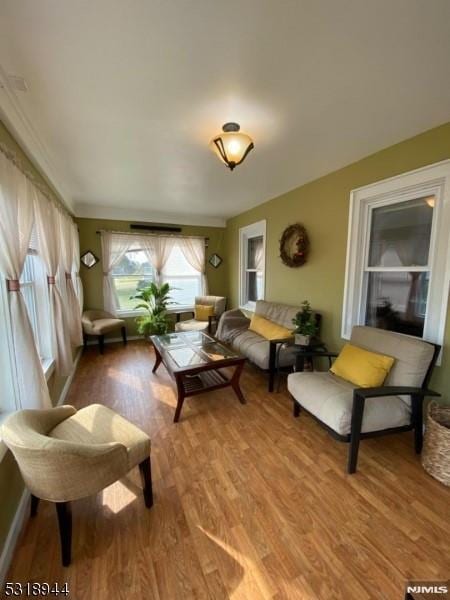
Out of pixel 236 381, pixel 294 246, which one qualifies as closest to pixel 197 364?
pixel 236 381

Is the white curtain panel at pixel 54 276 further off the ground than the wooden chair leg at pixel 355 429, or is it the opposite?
the white curtain panel at pixel 54 276

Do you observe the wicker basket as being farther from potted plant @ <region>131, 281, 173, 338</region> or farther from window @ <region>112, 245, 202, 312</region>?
window @ <region>112, 245, 202, 312</region>

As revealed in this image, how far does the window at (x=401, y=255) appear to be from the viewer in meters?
2.04

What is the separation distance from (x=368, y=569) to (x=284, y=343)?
6.07ft

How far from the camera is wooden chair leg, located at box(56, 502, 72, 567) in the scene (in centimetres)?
119

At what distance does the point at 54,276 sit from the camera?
2.53 metres

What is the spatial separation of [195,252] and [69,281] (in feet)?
8.48

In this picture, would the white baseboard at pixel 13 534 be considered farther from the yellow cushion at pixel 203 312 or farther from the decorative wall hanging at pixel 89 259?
the decorative wall hanging at pixel 89 259

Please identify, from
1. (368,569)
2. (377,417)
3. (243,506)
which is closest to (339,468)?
(377,417)

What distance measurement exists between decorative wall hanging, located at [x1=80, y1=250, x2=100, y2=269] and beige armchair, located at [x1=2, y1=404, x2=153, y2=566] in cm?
365

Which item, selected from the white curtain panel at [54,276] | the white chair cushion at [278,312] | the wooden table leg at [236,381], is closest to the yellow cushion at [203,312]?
the white chair cushion at [278,312]

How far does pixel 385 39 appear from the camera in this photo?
1.21 m

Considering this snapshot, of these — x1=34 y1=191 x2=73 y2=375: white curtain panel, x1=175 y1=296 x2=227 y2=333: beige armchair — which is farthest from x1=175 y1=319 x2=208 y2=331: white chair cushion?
x1=34 y1=191 x2=73 y2=375: white curtain panel

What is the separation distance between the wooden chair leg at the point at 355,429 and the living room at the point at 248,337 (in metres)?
0.02
